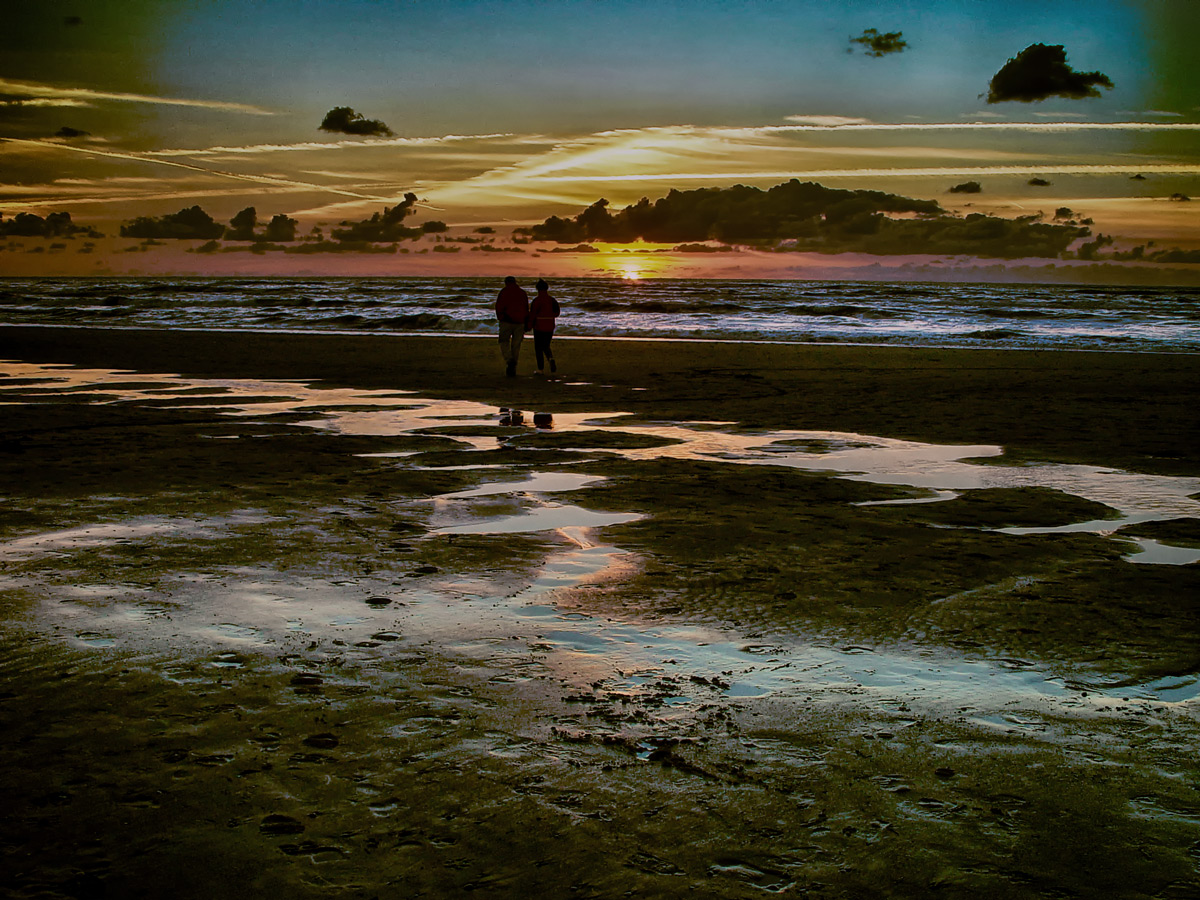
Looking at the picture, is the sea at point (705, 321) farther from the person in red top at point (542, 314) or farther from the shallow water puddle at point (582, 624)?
the shallow water puddle at point (582, 624)

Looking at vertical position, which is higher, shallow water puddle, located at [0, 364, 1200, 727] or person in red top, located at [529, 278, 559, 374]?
person in red top, located at [529, 278, 559, 374]

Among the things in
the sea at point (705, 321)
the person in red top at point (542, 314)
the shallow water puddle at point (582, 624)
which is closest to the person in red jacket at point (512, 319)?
the person in red top at point (542, 314)

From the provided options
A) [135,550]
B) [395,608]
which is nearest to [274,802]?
[395,608]

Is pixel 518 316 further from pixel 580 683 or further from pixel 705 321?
pixel 705 321

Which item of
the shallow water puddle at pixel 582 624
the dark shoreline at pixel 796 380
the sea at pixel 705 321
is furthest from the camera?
the sea at pixel 705 321

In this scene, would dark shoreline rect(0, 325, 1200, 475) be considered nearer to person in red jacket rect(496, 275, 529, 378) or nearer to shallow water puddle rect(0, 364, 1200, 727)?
person in red jacket rect(496, 275, 529, 378)

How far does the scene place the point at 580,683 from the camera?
13.1 ft

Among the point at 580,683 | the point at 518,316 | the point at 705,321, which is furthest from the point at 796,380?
the point at 705,321

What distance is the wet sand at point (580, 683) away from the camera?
2783 mm

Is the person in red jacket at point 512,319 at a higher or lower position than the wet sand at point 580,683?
higher

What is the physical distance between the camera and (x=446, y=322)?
3822 cm

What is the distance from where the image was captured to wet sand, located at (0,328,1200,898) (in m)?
2.78

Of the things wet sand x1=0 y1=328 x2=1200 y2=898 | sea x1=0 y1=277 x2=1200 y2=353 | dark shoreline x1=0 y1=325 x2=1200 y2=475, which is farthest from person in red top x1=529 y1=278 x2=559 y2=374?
sea x1=0 y1=277 x2=1200 y2=353

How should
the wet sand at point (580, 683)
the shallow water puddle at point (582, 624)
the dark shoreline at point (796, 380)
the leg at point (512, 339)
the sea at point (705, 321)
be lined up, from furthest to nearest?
the sea at point (705, 321)
the leg at point (512, 339)
the dark shoreline at point (796, 380)
the shallow water puddle at point (582, 624)
the wet sand at point (580, 683)
